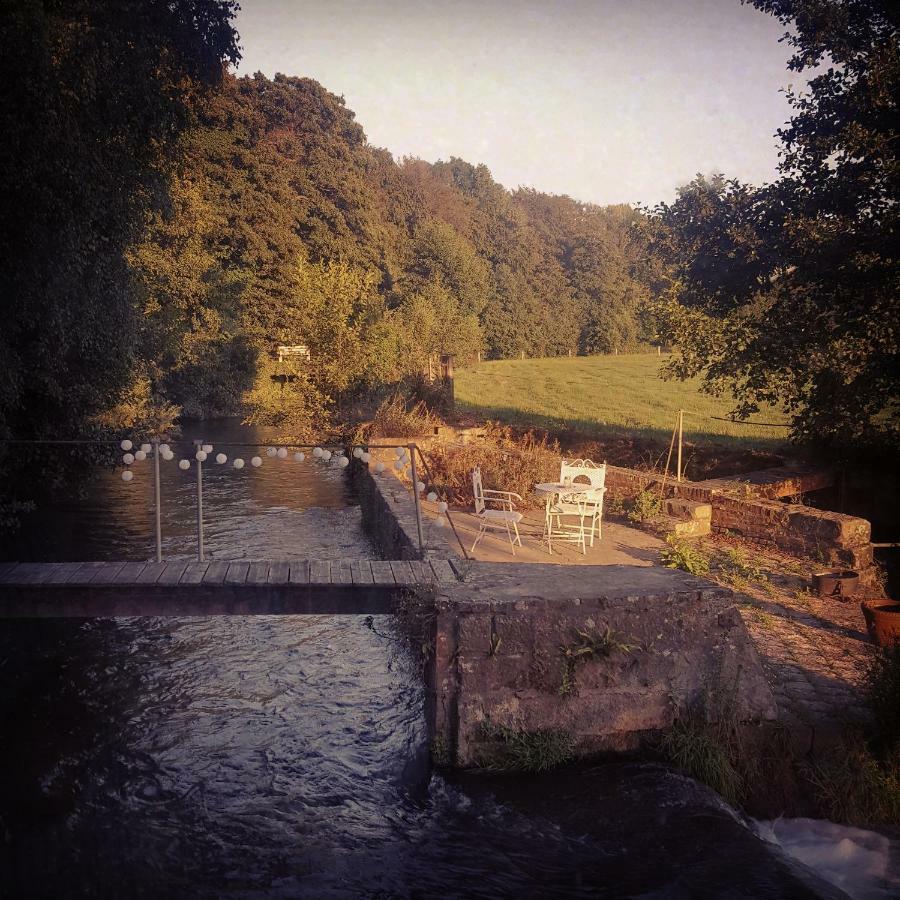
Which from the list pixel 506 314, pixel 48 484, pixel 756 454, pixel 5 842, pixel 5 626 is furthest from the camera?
pixel 506 314

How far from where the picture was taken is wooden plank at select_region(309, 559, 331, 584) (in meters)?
6.54

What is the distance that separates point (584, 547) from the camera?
9.52 m

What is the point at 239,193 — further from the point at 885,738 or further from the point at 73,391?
the point at 885,738

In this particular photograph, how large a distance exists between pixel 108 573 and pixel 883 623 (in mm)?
6521

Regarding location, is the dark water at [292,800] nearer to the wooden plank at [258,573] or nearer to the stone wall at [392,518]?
the stone wall at [392,518]

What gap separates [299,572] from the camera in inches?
265

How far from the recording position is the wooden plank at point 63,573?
6436 millimetres

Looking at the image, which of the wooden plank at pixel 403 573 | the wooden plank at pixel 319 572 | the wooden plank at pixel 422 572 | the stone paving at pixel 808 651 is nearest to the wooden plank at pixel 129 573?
the wooden plank at pixel 319 572

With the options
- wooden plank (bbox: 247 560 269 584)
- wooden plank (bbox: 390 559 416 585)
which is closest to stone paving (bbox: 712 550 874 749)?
wooden plank (bbox: 390 559 416 585)

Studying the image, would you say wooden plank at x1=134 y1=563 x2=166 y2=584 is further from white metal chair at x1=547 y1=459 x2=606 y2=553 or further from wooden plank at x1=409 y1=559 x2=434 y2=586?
white metal chair at x1=547 y1=459 x2=606 y2=553

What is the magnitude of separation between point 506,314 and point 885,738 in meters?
49.4

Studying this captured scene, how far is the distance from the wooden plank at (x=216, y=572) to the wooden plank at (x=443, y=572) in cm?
172

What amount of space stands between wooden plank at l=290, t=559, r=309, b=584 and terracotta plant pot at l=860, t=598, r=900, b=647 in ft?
15.9

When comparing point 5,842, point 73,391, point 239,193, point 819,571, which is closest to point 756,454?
point 819,571
